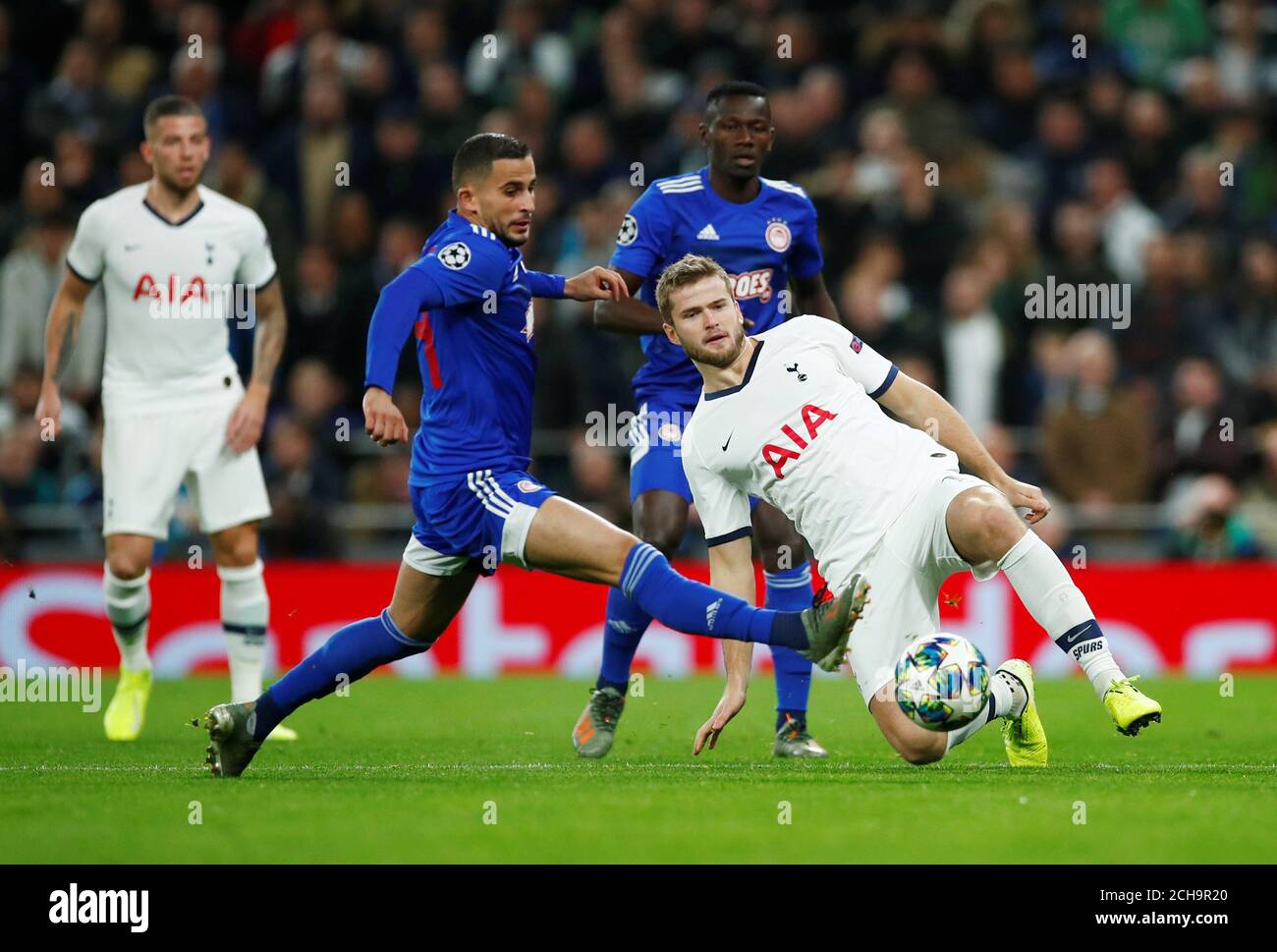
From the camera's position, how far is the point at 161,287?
8.75 m

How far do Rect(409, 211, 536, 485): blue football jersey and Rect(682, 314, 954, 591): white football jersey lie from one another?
683mm

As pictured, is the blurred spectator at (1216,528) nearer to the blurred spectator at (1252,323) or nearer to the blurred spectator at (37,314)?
the blurred spectator at (1252,323)

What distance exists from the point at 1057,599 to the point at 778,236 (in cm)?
222

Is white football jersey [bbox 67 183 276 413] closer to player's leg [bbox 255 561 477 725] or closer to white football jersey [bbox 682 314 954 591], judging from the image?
player's leg [bbox 255 561 477 725]

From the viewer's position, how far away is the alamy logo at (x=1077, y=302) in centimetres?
1321

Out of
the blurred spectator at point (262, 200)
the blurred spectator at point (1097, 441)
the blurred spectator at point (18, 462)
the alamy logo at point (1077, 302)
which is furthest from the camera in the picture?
the blurred spectator at point (262, 200)

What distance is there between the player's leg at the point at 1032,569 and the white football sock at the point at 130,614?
4.12 metres

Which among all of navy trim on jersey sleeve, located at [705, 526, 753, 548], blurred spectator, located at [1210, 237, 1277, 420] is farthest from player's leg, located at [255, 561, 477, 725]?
blurred spectator, located at [1210, 237, 1277, 420]

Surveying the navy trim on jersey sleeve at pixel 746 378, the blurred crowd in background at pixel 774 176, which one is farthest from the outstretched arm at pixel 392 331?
the blurred crowd in background at pixel 774 176

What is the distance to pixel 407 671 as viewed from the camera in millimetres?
12641

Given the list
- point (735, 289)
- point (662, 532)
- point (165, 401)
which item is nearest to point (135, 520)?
point (165, 401)

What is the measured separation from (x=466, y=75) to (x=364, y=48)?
0.96 metres

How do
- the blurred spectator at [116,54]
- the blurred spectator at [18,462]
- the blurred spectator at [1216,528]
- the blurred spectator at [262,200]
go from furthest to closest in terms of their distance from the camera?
the blurred spectator at [116,54] → the blurred spectator at [262,200] → the blurred spectator at [18,462] → the blurred spectator at [1216,528]

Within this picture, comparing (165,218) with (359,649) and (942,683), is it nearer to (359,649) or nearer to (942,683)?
(359,649)
